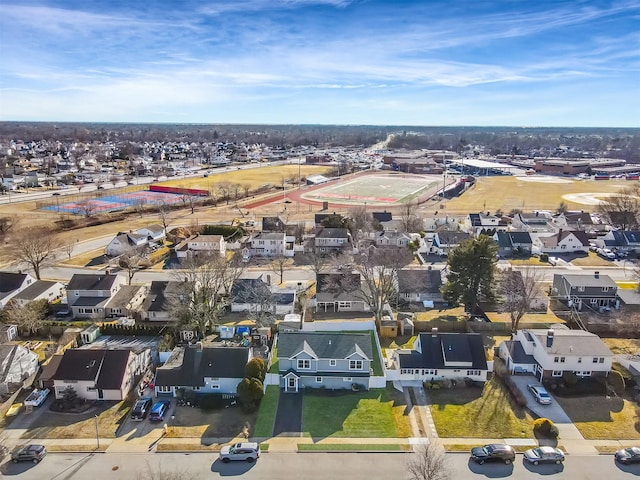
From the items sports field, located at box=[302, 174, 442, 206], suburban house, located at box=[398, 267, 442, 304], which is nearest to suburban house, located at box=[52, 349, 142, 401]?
suburban house, located at box=[398, 267, 442, 304]

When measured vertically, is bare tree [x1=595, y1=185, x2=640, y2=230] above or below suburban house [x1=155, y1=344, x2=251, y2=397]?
above

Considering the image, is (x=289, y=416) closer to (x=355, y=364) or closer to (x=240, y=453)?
(x=240, y=453)

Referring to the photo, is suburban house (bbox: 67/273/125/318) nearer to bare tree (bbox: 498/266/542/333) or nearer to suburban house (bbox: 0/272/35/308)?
suburban house (bbox: 0/272/35/308)

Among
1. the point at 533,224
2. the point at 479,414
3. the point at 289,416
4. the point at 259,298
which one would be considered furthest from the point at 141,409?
the point at 533,224

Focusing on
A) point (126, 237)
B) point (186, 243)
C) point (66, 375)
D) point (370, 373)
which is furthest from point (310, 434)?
point (126, 237)

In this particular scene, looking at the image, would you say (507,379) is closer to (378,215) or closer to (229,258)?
(229,258)

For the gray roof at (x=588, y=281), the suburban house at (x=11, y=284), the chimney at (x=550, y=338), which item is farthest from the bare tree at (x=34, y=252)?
the gray roof at (x=588, y=281)
